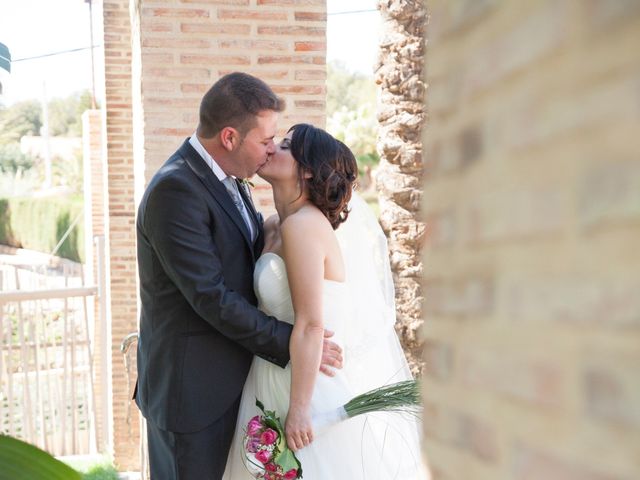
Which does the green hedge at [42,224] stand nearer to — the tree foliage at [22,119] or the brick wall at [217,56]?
the brick wall at [217,56]

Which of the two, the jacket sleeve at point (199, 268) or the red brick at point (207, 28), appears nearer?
the jacket sleeve at point (199, 268)

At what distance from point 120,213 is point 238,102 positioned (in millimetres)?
5699

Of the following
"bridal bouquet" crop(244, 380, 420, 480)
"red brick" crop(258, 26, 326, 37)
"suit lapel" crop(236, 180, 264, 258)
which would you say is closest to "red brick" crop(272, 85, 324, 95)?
"red brick" crop(258, 26, 326, 37)

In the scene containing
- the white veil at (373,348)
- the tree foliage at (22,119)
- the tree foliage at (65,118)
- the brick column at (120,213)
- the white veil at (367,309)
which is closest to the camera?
the white veil at (373,348)

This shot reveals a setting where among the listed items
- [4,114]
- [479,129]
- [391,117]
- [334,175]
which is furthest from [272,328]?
[4,114]

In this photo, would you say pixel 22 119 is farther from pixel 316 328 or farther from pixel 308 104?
pixel 316 328

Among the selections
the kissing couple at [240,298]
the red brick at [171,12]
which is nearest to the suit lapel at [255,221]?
the kissing couple at [240,298]

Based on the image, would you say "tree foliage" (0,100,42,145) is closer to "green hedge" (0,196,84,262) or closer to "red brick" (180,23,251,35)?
"green hedge" (0,196,84,262)

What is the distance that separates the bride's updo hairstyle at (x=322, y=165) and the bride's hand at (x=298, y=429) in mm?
696

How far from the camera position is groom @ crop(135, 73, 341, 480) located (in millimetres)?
3096

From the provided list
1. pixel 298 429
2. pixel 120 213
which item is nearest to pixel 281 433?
pixel 298 429

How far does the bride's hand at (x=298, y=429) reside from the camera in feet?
10.3

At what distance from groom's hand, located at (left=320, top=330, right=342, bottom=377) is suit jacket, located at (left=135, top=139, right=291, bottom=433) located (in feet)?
0.51

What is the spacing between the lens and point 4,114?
57094 mm
